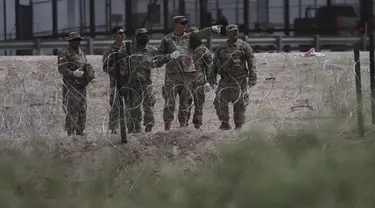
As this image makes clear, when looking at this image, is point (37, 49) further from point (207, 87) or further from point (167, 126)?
point (167, 126)

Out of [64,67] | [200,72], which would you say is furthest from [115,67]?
[200,72]

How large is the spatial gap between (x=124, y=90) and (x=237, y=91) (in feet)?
5.34

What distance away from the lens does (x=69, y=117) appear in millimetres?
7305

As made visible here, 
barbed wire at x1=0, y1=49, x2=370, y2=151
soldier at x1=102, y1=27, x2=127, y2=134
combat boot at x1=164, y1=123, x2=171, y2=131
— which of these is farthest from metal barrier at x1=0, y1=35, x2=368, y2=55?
barbed wire at x1=0, y1=49, x2=370, y2=151

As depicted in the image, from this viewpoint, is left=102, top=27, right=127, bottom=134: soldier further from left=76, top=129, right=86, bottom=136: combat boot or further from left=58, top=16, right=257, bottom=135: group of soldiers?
left=76, top=129, right=86, bottom=136: combat boot

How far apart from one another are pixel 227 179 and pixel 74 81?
3.94 metres

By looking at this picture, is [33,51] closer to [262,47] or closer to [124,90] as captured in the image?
[262,47]

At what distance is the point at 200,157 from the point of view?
632cm

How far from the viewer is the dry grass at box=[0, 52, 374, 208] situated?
15.1ft

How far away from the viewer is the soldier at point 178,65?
8016 mm

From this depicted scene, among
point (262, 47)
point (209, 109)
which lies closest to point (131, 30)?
point (262, 47)

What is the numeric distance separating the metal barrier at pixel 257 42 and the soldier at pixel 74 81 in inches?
250

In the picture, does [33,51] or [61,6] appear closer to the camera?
[33,51]

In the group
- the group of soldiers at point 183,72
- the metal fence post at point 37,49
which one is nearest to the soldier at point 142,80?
the group of soldiers at point 183,72
